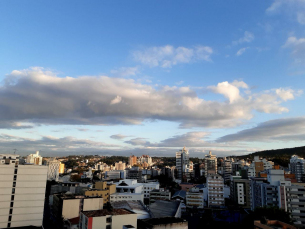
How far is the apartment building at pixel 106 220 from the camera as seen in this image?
19.9m

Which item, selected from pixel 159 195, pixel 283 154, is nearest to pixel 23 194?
pixel 159 195

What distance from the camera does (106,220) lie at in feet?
66.8

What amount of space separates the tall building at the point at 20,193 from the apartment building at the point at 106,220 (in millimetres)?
12201

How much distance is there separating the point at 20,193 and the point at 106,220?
1546 cm

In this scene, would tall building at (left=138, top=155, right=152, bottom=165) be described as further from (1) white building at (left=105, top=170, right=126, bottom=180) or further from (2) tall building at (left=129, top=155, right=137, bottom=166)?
(1) white building at (left=105, top=170, right=126, bottom=180)

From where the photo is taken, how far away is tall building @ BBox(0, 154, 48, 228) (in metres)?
28.0

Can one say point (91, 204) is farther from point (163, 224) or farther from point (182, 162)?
point (182, 162)

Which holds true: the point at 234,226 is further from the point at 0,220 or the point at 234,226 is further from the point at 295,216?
the point at 0,220

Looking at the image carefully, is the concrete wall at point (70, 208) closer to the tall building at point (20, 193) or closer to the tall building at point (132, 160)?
the tall building at point (20, 193)

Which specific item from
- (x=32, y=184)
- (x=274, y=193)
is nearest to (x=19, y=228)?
(x=32, y=184)

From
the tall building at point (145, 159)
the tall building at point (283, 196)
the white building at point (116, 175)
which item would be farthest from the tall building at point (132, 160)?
the tall building at point (283, 196)

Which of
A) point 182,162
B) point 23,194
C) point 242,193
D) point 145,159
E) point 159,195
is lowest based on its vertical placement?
point 159,195

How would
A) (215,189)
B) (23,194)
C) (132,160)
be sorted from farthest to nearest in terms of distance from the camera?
(132,160) → (215,189) → (23,194)

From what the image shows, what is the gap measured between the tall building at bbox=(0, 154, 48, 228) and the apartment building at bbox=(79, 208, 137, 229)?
1220 cm
